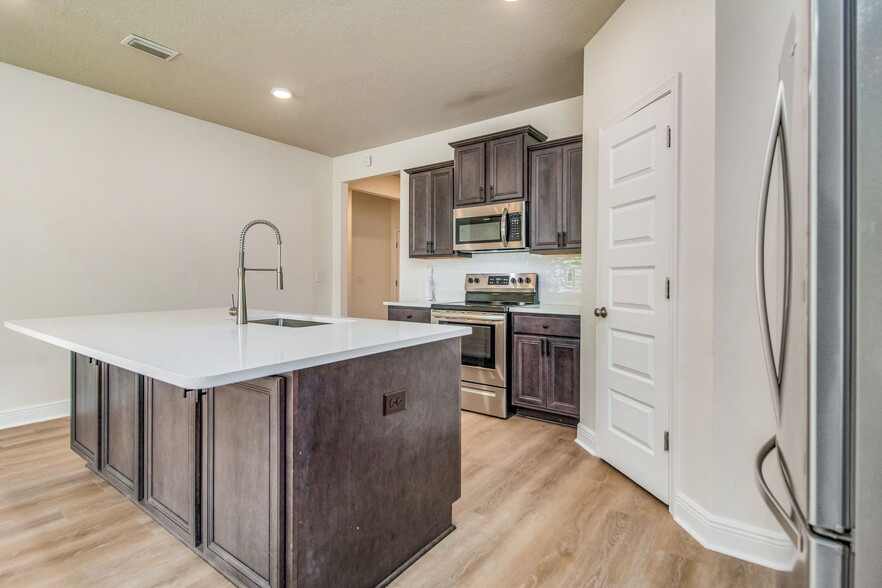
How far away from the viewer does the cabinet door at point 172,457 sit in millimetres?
1602

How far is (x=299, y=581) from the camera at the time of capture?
1280mm

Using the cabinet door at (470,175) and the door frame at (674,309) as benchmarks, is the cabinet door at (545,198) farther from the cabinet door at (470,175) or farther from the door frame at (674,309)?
the door frame at (674,309)

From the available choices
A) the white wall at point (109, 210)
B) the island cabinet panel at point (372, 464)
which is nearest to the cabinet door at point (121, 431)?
the island cabinet panel at point (372, 464)

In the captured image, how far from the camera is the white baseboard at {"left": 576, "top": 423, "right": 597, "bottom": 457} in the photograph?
272 cm

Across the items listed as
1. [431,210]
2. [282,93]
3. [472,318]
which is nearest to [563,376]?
[472,318]

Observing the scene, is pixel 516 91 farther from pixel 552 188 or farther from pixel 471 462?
pixel 471 462

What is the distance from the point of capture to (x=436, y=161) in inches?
181

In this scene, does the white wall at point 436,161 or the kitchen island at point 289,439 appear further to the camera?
the white wall at point 436,161

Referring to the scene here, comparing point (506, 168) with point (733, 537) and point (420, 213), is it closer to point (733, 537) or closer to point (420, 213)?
point (420, 213)

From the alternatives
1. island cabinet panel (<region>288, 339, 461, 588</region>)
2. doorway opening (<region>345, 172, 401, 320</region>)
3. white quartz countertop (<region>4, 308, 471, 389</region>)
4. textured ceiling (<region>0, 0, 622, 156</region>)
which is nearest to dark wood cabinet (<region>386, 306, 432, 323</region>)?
white quartz countertop (<region>4, 308, 471, 389</region>)

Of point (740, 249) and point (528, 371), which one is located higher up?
point (740, 249)

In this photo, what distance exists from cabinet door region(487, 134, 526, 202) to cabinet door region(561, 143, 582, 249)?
0.35 m

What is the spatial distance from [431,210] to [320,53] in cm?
169

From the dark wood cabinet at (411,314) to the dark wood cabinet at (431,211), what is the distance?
22.9 inches
